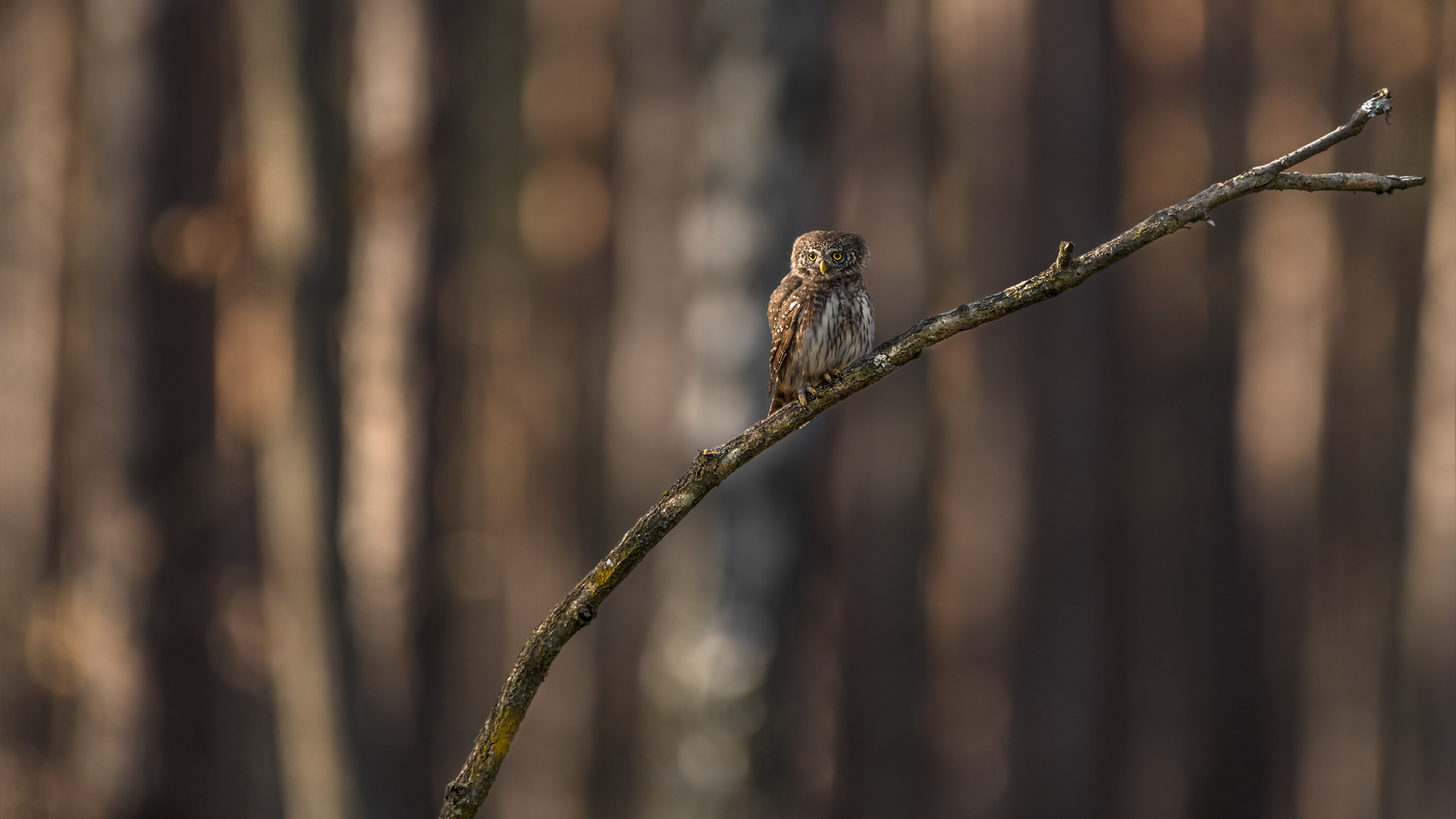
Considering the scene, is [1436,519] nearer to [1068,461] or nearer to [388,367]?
[1068,461]

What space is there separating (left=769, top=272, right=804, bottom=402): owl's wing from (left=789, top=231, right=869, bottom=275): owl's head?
0.19 m

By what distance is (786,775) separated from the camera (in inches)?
134

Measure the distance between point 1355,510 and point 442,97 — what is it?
5.35 meters

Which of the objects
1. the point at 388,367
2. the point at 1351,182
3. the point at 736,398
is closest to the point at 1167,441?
the point at 736,398

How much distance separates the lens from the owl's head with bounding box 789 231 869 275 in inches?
63.7

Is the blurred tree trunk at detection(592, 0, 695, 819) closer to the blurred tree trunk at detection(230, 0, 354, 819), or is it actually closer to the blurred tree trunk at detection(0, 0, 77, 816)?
the blurred tree trunk at detection(230, 0, 354, 819)

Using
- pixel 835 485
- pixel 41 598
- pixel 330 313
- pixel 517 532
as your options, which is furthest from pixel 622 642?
pixel 41 598

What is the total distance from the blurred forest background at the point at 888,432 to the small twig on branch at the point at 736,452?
3.48 meters

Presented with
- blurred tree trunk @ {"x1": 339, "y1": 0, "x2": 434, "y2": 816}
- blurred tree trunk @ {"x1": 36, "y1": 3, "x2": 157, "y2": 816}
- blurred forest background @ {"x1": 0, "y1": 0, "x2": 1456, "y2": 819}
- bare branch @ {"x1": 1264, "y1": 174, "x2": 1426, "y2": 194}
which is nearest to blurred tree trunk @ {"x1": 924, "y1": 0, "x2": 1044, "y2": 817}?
blurred forest background @ {"x1": 0, "y1": 0, "x2": 1456, "y2": 819}

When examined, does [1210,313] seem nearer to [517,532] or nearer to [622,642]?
[622,642]

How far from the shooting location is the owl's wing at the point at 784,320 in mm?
1895

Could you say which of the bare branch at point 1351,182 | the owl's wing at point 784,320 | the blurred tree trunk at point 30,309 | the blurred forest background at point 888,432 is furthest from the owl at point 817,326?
the blurred tree trunk at point 30,309

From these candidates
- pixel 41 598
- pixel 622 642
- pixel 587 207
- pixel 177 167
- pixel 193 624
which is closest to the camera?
pixel 177 167

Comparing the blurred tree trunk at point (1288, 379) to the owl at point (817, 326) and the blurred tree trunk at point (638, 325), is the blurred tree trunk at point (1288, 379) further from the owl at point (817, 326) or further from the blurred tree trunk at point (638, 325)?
the owl at point (817, 326)
